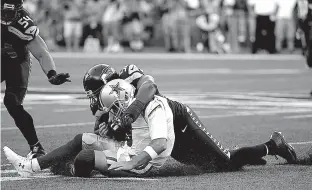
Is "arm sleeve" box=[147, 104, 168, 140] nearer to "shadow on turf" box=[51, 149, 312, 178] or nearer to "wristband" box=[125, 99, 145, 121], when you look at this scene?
"wristband" box=[125, 99, 145, 121]

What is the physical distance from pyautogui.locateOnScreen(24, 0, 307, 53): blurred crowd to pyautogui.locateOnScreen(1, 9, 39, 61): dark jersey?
22475 millimetres

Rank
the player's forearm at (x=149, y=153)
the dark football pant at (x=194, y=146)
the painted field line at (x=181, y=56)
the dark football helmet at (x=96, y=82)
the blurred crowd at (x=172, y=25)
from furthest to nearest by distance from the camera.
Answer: the blurred crowd at (x=172, y=25), the painted field line at (x=181, y=56), the dark football pant at (x=194, y=146), the dark football helmet at (x=96, y=82), the player's forearm at (x=149, y=153)

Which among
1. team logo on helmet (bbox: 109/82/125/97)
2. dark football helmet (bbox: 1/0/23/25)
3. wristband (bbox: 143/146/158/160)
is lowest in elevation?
wristband (bbox: 143/146/158/160)

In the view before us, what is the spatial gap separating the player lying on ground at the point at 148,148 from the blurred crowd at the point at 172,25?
23.2 metres

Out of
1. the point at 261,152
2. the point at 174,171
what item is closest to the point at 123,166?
the point at 174,171

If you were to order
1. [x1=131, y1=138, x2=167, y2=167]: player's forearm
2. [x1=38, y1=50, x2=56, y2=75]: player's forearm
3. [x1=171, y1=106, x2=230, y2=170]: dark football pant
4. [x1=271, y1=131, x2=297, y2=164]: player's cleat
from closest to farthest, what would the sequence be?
[x1=131, y1=138, x2=167, y2=167]: player's forearm
[x1=171, y1=106, x2=230, y2=170]: dark football pant
[x1=271, y1=131, x2=297, y2=164]: player's cleat
[x1=38, y1=50, x2=56, y2=75]: player's forearm

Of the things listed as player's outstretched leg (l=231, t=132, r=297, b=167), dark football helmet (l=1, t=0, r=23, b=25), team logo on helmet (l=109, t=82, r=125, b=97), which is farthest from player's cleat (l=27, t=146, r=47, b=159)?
player's outstretched leg (l=231, t=132, r=297, b=167)

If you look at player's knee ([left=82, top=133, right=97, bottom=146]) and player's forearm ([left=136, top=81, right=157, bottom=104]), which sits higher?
player's forearm ([left=136, top=81, right=157, bottom=104])

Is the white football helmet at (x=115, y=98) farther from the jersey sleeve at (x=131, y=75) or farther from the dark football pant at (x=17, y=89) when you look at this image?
the dark football pant at (x=17, y=89)

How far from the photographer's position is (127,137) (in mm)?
8227

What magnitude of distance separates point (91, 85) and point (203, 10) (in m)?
24.2

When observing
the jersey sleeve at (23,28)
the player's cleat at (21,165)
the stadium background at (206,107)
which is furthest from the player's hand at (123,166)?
the jersey sleeve at (23,28)

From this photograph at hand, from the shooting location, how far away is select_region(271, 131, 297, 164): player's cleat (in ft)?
28.6

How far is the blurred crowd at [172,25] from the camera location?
32375mm
